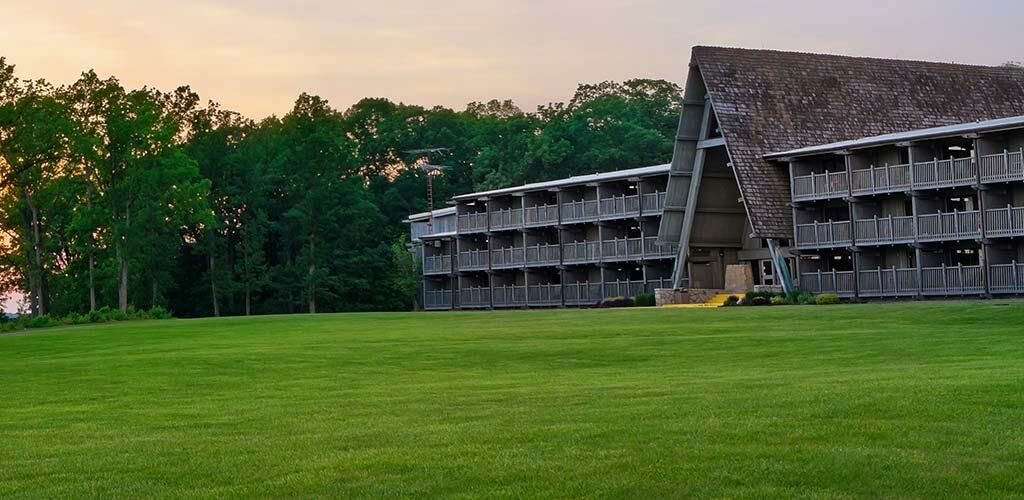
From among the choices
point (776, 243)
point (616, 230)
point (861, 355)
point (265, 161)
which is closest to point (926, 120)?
point (776, 243)

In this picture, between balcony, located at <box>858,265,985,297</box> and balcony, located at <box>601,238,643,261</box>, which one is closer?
balcony, located at <box>858,265,985,297</box>

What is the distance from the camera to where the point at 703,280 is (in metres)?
70.1

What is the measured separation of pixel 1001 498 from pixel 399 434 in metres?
6.56

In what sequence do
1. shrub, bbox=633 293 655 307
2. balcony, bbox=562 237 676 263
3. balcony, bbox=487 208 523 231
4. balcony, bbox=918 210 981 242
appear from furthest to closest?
balcony, bbox=487 208 523 231 < balcony, bbox=562 237 676 263 < shrub, bbox=633 293 655 307 < balcony, bbox=918 210 981 242

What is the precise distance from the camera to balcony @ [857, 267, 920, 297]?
59.4m

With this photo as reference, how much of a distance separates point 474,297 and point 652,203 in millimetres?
19128

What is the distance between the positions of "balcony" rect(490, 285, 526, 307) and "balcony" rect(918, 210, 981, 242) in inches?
1219

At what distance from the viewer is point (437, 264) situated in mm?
94938

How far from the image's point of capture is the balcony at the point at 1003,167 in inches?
2153

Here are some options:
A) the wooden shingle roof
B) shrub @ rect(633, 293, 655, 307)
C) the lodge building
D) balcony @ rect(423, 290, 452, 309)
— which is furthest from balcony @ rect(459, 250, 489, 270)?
the wooden shingle roof

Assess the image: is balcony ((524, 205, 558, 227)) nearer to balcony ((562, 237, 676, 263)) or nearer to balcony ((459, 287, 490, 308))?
balcony ((562, 237, 676, 263))

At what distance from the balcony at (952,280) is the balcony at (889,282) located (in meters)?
0.45

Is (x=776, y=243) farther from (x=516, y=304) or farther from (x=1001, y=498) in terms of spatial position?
(x=1001, y=498)

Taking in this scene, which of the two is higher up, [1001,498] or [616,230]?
[616,230]
